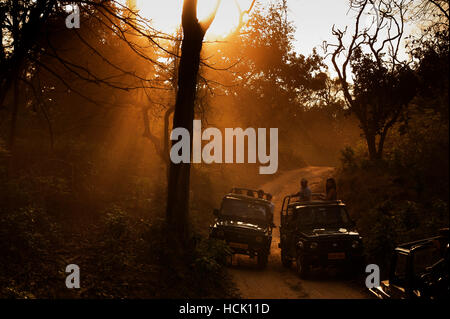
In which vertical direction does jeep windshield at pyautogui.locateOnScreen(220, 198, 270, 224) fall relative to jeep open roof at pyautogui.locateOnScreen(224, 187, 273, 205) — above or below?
below

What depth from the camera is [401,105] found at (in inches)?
980

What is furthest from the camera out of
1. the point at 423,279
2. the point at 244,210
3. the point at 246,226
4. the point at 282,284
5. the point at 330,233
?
the point at 244,210

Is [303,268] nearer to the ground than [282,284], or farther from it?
farther from it

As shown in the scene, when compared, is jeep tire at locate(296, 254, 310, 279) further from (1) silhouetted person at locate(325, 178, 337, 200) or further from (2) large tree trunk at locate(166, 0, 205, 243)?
(1) silhouetted person at locate(325, 178, 337, 200)

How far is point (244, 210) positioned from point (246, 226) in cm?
146

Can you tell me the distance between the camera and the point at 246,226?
14547mm

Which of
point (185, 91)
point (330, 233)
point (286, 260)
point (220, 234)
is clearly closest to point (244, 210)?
point (220, 234)

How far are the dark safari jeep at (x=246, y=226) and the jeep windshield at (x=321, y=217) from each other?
1.16m

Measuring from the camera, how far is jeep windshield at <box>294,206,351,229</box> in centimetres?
1367

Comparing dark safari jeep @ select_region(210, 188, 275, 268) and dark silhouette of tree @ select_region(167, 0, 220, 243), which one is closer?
dark silhouette of tree @ select_region(167, 0, 220, 243)

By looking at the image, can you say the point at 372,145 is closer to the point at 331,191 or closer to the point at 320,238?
the point at 331,191

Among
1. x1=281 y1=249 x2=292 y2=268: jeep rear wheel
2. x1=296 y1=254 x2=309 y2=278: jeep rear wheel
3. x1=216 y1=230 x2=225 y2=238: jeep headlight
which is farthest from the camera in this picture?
x1=216 y1=230 x2=225 y2=238: jeep headlight

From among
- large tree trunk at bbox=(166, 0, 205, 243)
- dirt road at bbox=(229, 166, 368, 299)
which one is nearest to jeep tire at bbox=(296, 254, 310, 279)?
dirt road at bbox=(229, 166, 368, 299)

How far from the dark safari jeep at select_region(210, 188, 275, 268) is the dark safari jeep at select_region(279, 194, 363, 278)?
766 millimetres
